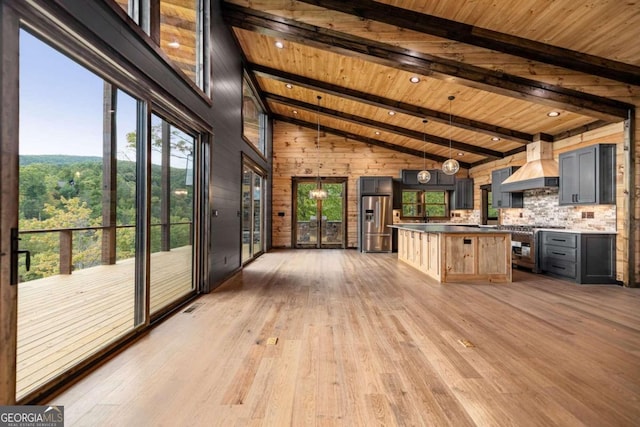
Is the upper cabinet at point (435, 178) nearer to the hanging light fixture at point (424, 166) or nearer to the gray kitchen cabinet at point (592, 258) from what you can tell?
the hanging light fixture at point (424, 166)

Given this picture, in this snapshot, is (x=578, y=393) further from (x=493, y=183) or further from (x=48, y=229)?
(x=493, y=183)

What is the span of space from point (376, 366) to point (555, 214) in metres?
6.15

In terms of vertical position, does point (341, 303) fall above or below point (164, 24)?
below

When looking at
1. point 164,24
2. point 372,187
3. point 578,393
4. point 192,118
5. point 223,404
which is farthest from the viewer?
point 372,187

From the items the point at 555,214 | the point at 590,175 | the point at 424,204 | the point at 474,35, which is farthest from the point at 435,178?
the point at 474,35

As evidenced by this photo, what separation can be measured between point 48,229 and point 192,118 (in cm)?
185

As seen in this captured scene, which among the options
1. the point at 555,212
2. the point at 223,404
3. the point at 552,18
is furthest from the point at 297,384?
the point at 555,212

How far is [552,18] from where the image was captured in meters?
3.38

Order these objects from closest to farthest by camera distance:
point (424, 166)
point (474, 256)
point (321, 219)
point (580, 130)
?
point (474, 256) → point (580, 130) → point (424, 166) → point (321, 219)

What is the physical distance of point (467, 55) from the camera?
4.09 metres

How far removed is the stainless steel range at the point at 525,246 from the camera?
5.99 meters

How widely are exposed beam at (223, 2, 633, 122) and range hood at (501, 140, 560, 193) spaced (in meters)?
1.53

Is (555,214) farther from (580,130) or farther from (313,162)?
(313,162)

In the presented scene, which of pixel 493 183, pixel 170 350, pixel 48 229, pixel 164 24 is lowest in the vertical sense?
pixel 170 350
